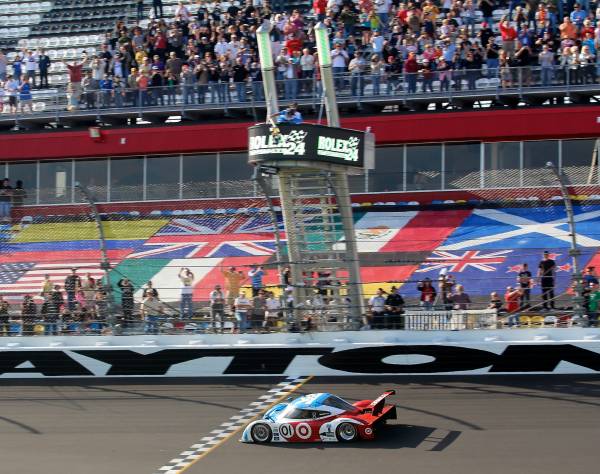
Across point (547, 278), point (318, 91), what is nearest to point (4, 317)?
point (547, 278)

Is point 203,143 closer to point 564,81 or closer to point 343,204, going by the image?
point 564,81

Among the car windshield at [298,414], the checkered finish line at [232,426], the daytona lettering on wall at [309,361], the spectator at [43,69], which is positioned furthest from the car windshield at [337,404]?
the spectator at [43,69]

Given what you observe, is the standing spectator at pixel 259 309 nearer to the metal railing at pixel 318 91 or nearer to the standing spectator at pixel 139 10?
the metal railing at pixel 318 91

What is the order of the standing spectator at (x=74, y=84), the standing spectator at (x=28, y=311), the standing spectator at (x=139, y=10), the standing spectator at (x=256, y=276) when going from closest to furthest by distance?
the standing spectator at (x=256, y=276)
the standing spectator at (x=28, y=311)
the standing spectator at (x=74, y=84)
the standing spectator at (x=139, y=10)

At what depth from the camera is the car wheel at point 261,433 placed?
50.3 ft

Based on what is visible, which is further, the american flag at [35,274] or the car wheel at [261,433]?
the american flag at [35,274]

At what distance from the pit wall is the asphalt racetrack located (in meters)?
0.17

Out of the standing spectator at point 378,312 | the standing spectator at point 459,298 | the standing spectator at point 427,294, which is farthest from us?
the standing spectator at point 378,312

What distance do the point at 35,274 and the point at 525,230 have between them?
30.6 feet

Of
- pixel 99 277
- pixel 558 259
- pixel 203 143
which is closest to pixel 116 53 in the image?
pixel 203 143

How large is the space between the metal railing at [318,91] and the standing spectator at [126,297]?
1062 cm

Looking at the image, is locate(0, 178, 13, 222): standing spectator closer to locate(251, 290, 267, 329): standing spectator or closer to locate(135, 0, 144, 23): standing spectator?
locate(251, 290, 267, 329): standing spectator

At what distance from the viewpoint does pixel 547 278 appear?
17.0 m

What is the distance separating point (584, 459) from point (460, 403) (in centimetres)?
285
